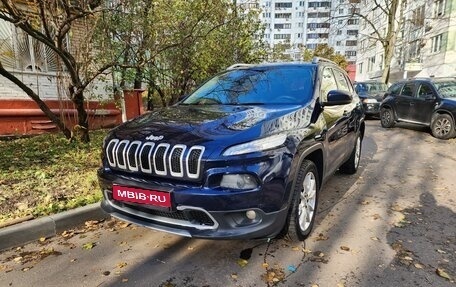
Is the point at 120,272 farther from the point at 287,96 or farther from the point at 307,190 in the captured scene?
the point at 287,96

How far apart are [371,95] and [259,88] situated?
12.4 meters

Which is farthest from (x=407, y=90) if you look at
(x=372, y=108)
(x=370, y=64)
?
(x=370, y=64)

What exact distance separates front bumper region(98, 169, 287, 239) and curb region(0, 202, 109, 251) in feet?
3.29

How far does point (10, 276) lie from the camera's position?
2.93m

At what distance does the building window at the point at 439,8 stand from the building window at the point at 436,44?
5.89 feet

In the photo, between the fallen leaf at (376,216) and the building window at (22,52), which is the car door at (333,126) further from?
the building window at (22,52)

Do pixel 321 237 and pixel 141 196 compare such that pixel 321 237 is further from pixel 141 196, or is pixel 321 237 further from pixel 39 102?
pixel 39 102

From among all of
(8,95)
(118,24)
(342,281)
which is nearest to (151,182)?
(342,281)

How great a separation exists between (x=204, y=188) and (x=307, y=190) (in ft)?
4.11

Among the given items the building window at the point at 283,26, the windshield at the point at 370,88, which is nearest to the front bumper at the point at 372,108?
the windshield at the point at 370,88

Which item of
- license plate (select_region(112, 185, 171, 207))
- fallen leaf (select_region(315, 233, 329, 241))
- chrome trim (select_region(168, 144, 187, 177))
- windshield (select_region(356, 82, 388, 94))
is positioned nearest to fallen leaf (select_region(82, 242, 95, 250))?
license plate (select_region(112, 185, 171, 207))

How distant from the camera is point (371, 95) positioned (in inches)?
588

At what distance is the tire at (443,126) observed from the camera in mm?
9273

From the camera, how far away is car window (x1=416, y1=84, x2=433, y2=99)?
32.9 feet
